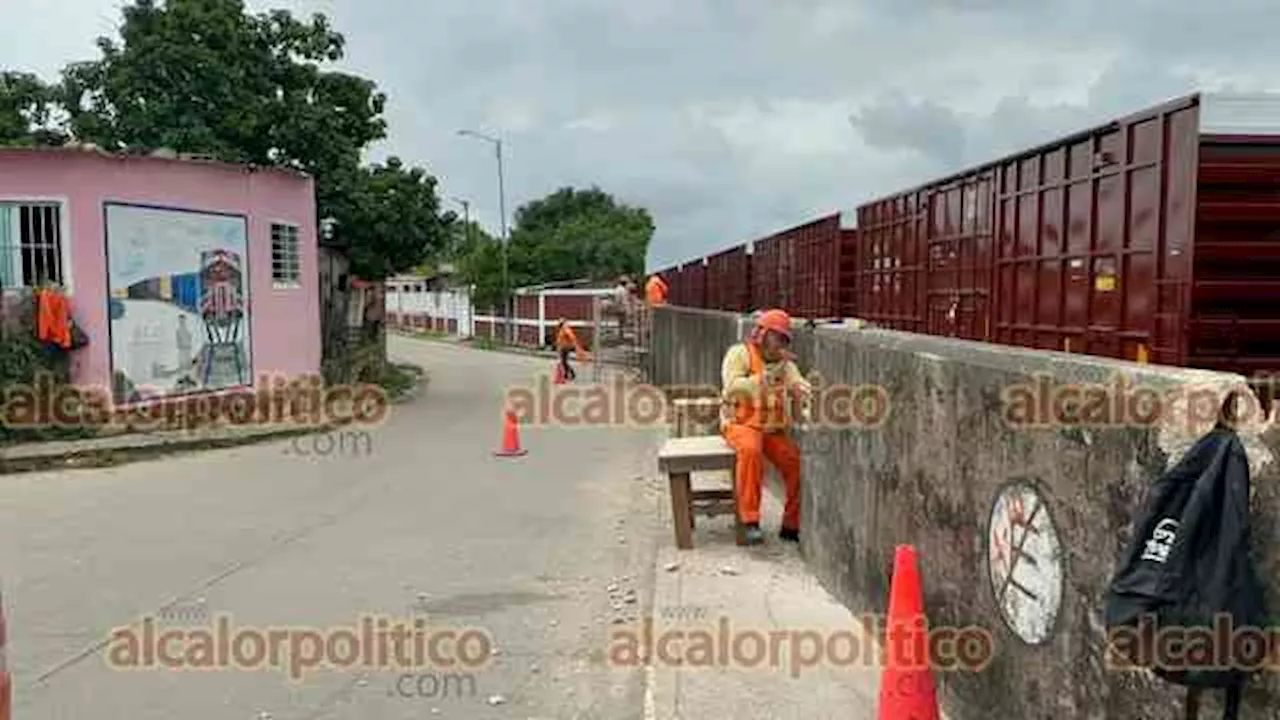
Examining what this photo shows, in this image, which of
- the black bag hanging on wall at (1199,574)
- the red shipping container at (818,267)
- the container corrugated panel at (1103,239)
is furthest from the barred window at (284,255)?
the black bag hanging on wall at (1199,574)

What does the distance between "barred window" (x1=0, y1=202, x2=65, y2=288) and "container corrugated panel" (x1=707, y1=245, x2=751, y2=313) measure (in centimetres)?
1352

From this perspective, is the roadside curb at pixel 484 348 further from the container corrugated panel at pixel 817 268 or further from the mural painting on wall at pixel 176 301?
the container corrugated panel at pixel 817 268

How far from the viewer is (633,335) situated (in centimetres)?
3300

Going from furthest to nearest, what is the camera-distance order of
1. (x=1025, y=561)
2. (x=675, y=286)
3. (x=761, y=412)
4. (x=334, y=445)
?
(x=675, y=286)
(x=334, y=445)
(x=761, y=412)
(x=1025, y=561)

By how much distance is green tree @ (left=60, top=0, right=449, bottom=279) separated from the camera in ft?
77.4

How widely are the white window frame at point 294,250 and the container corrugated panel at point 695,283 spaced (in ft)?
42.5

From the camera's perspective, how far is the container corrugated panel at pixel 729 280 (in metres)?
25.4

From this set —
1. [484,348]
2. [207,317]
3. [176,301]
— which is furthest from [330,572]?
[484,348]

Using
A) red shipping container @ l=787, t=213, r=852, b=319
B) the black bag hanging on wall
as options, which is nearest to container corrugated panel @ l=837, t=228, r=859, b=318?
red shipping container @ l=787, t=213, r=852, b=319

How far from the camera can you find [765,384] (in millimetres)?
8914

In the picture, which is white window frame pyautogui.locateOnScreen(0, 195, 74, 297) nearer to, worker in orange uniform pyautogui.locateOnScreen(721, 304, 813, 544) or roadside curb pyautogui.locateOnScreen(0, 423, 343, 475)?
roadside curb pyautogui.locateOnScreen(0, 423, 343, 475)

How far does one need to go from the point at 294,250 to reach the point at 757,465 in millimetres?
15082

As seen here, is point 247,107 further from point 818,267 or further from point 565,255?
point 565,255

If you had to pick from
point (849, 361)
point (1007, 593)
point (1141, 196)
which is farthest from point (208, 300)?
point (1007, 593)
